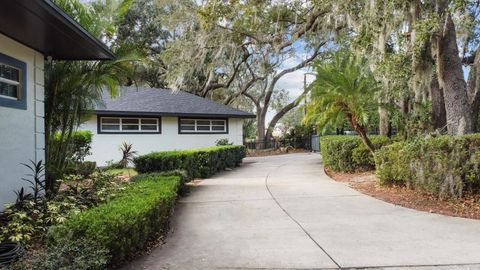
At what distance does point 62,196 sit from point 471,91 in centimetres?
987

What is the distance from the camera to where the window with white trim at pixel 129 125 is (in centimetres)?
1762

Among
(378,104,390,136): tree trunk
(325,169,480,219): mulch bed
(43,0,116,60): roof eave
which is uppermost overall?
(43,0,116,60): roof eave

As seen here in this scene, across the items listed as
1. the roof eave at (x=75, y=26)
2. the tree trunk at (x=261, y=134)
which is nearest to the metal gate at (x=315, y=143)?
the tree trunk at (x=261, y=134)

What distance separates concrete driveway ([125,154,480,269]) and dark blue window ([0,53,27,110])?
128 inches

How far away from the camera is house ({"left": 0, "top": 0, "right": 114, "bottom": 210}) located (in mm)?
5368

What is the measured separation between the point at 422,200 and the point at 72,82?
7357mm

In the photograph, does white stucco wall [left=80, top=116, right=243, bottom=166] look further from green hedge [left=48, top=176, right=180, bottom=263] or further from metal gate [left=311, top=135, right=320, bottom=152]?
green hedge [left=48, top=176, right=180, bottom=263]

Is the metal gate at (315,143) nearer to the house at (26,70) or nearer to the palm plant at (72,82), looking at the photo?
the palm plant at (72,82)

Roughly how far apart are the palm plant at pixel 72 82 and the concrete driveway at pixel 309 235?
2.85 metres

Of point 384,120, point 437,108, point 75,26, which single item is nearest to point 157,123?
point 384,120

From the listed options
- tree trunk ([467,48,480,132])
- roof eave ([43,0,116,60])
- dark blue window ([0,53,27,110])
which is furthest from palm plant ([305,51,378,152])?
dark blue window ([0,53,27,110])

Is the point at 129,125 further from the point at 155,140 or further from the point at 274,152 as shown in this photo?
the point at 274,152

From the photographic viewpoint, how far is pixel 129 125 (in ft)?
59.2

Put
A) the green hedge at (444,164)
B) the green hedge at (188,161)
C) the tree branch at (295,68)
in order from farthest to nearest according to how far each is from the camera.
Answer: the tree branch at (295,68) < the green hedge at (188,161) < the green hedge at (444,164)
